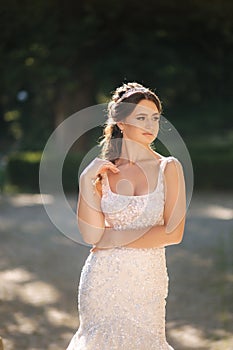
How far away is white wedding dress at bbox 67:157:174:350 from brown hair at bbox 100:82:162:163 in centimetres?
15

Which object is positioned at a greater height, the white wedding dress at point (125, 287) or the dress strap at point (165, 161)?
the dress strap at point (165, 161)

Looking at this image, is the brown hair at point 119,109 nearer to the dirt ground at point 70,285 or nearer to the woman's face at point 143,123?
the woman's face at point 143,123

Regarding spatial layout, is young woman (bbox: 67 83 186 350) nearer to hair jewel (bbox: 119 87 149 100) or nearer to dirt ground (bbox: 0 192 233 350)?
hair jewel (bbox: 119 87 149 100)

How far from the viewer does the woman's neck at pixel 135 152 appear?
3.16 m

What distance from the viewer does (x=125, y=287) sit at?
3.19 m

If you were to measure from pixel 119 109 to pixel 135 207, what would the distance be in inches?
15.2

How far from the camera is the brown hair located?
312 cm

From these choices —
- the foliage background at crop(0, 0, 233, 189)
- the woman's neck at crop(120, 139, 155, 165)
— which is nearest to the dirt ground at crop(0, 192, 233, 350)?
the woman's neck at crop(120, 139, 155, 165)

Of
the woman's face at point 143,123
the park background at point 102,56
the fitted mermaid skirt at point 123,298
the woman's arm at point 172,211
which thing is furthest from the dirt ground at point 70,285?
the park background at point 102,56

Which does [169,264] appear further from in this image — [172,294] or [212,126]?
[212,126]

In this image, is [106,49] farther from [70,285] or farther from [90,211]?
[90,211]

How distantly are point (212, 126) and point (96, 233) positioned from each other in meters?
20.8

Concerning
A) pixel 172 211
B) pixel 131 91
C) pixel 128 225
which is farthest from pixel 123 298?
pixel 131 91

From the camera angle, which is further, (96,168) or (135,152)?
(135,152)
